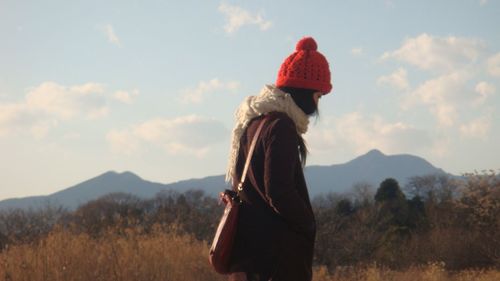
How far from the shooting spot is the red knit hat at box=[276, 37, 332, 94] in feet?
8.93

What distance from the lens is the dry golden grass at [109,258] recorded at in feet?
18.7

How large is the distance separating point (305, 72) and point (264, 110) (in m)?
0.28

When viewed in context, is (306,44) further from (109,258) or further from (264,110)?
(109,258)

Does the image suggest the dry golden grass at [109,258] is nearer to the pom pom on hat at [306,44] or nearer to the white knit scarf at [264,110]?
the white knit scarf at [264,110]

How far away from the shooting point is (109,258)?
20.8 ft

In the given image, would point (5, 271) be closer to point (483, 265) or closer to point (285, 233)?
point (285, 233)

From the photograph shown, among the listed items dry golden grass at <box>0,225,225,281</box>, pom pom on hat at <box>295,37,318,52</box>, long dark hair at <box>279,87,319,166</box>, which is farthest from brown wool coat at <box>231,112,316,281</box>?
dry golden grass at <box>0,225,225,281</box>

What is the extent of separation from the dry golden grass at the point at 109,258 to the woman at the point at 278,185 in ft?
11.8

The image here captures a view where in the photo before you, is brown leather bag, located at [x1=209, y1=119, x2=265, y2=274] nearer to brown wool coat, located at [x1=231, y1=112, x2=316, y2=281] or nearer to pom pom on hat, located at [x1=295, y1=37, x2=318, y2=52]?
brown wool coat, located at [x1=231, y1=112, x2=316, y2=281]

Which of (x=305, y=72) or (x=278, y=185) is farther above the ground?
(x=305, y=72)

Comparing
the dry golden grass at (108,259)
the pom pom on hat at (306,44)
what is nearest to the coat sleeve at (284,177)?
the pom pom on hat at (306,44)

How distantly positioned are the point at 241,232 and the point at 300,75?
73cm

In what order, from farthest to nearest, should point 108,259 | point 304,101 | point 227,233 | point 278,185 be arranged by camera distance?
1. point 108,259
2. point 304,101
3. point 227,233
4. point 278,185

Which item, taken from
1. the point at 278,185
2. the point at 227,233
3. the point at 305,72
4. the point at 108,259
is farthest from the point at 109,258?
the point at 278,185
